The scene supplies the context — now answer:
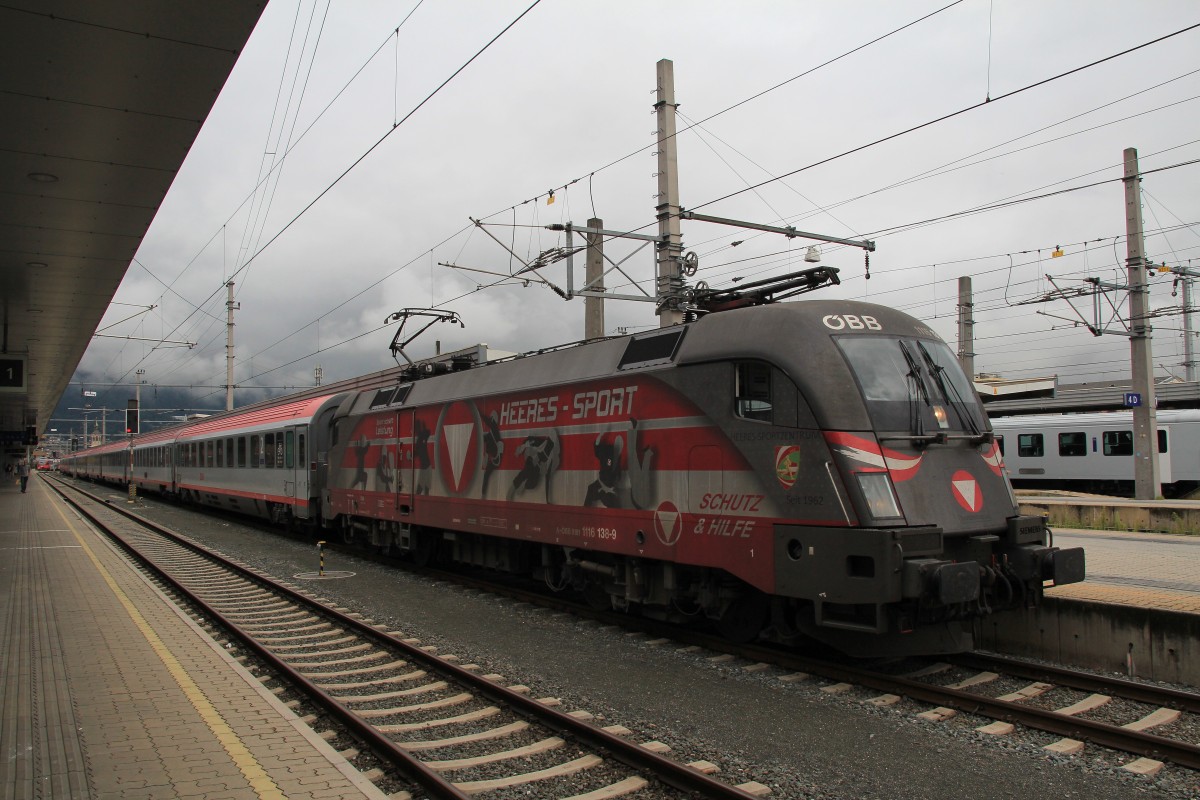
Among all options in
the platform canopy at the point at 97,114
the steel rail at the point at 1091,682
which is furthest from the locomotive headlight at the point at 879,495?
the platform canopy at the point at 97,114

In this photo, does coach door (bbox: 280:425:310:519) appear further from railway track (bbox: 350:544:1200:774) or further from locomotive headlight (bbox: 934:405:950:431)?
locomotive headlight (bbox: 934:405:950:431)

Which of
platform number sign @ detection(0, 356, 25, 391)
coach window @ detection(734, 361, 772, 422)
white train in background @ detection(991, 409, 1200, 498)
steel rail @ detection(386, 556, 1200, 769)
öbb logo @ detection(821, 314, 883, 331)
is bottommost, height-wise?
steel rail @ detection(386, 556, 1200, 769)

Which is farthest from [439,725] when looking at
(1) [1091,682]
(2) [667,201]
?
(2) [667,201]

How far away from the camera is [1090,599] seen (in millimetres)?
8047

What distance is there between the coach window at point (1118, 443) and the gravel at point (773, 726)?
2342 cm

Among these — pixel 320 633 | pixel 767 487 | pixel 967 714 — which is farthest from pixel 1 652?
pixel 967 714

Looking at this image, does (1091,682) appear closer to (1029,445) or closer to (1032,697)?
(1032,697)

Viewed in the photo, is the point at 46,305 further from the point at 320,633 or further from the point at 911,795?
the point at 911,795

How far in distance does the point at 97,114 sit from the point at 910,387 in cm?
799

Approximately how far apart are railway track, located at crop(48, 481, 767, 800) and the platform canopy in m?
5.29

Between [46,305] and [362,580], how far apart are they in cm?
902

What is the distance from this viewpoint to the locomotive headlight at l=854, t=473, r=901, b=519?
6.71 meters

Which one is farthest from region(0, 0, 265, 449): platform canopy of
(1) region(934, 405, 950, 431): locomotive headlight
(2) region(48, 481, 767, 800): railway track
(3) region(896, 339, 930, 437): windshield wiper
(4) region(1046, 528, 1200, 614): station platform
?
(4) region(1046, 528, 1200, 614): station platform

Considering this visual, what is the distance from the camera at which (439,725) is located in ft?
21.0
